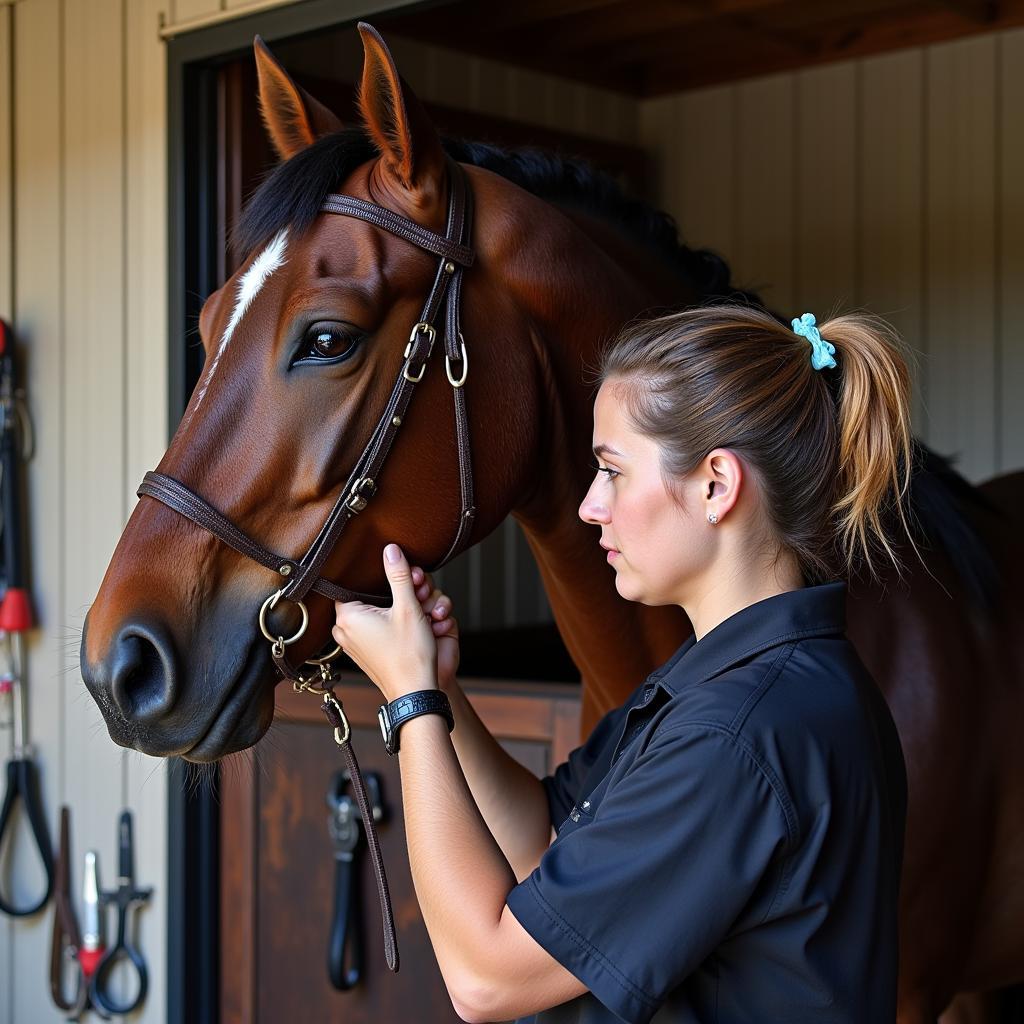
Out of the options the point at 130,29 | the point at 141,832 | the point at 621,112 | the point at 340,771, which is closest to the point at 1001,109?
the point at 621,112

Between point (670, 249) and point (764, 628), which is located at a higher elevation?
point (670, 249)

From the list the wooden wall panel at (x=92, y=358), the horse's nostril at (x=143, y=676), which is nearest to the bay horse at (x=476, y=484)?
the horse's nostril at (x=143, y=676)

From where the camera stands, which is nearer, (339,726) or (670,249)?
(339,726)

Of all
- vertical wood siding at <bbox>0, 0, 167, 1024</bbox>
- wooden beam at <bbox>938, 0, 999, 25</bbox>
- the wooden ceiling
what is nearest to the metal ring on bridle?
vertical wood siding at <bbox>0, 0, 167, 1024</bbox>

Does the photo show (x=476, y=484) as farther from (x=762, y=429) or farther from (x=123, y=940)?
(x=123, y=940)

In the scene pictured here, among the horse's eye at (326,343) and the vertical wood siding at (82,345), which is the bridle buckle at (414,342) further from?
the vertical wood siding at (82,345)

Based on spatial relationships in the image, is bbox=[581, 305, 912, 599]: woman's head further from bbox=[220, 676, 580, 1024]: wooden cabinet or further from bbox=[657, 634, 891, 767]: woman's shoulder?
bbox=[220, 676, 580, 1024]: wooden cabinet

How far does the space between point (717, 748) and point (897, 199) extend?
4118 millimetres

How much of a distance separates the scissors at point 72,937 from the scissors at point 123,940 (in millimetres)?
A: 25

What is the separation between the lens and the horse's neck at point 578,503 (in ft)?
5.24

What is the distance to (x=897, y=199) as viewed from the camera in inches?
184

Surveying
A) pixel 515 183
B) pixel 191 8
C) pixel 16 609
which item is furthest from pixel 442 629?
pixel 16 609

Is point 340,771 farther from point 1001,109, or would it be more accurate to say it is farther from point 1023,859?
point 1001,109

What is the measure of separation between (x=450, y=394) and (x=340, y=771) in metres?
1.50
